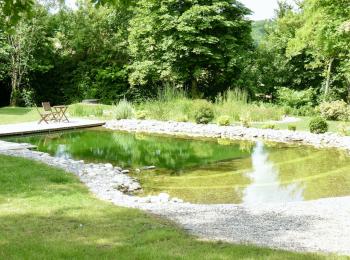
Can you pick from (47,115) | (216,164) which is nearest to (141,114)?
(47,115)

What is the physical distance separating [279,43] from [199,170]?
14.8m

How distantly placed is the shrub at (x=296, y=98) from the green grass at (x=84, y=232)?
1471 cm

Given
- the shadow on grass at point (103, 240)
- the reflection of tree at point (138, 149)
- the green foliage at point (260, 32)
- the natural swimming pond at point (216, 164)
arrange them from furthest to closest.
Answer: the green foliage at point (260, 32) < the reflection of tree at point (138, 149) < the natural swimming pond at point (216, 164) < the shadow on grass at point (103, 240)

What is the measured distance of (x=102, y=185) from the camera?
287 inches

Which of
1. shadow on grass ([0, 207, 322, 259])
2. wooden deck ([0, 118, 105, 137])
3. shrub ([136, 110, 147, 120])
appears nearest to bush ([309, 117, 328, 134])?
shrub ([136, 110, 147, 120])

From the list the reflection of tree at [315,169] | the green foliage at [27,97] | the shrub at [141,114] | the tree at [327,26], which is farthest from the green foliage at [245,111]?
the green foliage at [27,97]

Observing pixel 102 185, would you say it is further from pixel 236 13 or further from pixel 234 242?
pixel 236 13

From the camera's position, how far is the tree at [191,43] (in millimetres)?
19250

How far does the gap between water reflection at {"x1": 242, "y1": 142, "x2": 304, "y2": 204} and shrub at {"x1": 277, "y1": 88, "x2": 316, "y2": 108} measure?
33.9 feet

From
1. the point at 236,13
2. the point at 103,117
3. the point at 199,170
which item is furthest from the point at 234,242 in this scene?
the point at 236,13

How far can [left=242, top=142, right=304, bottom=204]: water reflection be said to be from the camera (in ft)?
23.6

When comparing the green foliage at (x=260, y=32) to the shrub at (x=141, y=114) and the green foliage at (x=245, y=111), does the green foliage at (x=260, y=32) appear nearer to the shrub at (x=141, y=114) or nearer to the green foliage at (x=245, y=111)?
the green foliage at (x=245, y=111)

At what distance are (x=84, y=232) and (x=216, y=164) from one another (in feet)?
18.0

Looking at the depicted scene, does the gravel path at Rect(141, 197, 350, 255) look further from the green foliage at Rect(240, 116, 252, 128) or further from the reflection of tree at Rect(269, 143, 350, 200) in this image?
the green foliage at Rect(240, 116, 252, 128)
